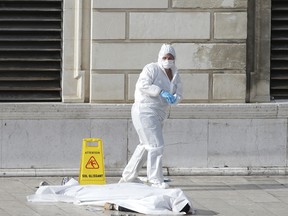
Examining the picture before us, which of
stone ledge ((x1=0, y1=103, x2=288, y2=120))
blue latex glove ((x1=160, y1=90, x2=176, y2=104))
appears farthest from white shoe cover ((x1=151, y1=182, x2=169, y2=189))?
stone ledge ((x1=0, y1=103, x2=288, y2=120))

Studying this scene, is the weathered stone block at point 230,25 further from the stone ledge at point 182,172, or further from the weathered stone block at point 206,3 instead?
the stone ledge at point 182,172

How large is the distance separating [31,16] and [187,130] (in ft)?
9.72

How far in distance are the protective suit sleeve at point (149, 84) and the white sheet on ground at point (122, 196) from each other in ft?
4.30

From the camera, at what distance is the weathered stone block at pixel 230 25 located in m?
17.6

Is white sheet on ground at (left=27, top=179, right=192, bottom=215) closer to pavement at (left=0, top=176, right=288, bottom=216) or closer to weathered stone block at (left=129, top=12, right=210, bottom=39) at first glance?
pavement at (left=0, top=176, right=288, bottom=216)

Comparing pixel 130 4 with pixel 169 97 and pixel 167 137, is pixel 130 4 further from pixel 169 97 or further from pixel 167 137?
pixel 169 97

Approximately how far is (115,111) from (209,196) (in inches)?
89.6

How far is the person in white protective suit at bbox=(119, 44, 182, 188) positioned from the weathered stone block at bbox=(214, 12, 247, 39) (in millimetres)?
1855

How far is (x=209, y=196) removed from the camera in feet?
52.3

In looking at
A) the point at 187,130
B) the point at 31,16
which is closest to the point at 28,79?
the point at 31,16

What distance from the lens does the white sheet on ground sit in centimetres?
1451

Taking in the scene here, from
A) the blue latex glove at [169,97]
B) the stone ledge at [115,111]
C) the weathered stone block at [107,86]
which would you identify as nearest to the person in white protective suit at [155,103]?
the blue latex glove at [169,97]

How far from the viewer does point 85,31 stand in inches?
696

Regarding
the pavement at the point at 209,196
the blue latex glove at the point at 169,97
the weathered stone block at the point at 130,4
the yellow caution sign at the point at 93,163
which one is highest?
the weathered stone block at the point at 130,4
